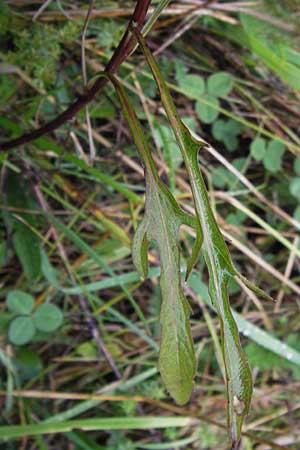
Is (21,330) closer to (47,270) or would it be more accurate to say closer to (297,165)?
(47,270)

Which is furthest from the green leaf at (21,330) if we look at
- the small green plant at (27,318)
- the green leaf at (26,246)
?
the green leaf at (26,246)

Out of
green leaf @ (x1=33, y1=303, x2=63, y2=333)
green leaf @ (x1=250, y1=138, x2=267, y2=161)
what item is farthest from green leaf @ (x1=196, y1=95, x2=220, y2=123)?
green leaf @ (x1=33, y1=303, x2=63, y2=333)

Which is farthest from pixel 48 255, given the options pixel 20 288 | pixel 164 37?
pixel 164 37

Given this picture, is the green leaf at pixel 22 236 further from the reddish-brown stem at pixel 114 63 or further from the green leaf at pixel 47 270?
the reddish-brown stem at pixel 114 63

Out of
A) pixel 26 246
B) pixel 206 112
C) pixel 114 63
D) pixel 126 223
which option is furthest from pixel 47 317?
pixel 114 63

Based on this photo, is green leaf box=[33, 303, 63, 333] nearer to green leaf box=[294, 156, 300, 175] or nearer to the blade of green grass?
the blade of green grass

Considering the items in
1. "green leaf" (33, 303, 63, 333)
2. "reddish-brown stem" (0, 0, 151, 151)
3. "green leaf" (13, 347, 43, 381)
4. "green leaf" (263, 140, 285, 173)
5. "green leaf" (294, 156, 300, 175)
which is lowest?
"green leaf" (13, 347, 43, 381)
